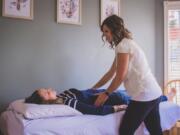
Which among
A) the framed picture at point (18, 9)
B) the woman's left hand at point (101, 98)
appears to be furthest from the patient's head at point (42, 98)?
the framed picture at point (18, 9)

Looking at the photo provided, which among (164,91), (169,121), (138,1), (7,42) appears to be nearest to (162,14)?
(138,1)

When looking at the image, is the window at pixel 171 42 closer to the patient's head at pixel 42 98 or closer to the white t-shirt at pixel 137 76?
the white t-shirt at pixel 137 76

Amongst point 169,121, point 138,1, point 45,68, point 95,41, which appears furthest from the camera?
point 138,1

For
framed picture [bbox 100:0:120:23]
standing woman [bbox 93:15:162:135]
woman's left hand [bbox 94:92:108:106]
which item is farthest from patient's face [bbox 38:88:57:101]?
framed picture [bbox 100:0:120:23]

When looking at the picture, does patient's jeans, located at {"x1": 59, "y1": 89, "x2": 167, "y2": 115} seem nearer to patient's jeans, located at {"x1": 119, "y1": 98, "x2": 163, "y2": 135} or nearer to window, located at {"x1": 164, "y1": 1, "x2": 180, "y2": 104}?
patient's jeans, located at {"x1": 119, "y1": 98, "x2": 163, "y2": 135}

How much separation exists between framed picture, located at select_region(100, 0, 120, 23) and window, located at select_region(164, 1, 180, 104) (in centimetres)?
72

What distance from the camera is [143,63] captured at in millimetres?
2023

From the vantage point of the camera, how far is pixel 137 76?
1998 millimetres

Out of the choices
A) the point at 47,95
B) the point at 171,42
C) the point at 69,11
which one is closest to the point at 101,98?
the point at 47,95

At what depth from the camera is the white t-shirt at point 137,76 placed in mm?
1973

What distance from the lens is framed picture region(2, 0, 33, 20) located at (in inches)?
103

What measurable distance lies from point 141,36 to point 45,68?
56.1 inches

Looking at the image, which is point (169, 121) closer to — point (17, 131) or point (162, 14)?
point (17, 131)

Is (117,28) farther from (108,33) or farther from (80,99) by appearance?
(80,99)
